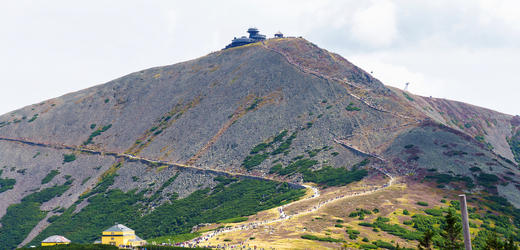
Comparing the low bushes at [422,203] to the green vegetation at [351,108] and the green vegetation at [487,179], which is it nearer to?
the green vegetation at [487,179]

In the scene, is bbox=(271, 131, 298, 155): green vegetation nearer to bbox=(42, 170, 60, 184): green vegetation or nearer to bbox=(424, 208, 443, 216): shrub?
bbox=(424, 208, 443, 216): shrub

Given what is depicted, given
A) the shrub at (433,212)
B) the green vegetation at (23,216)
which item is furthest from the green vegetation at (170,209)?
the shrub at (433,212)

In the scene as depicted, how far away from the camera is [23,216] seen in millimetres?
128750

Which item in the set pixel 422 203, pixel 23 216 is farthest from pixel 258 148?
pixel 23 216

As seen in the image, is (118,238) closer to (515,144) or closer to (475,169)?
(475,169)

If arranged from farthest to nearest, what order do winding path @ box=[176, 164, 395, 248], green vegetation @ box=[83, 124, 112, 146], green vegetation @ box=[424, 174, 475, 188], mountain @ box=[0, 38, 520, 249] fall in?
1. green vegetation @ box=[83, 124, 112, 146]
2. mountain @ box=[0, 38, 520, 249]
3. green vegetation @ box=[424, 174, 475, 188]
4. winding path @ box=[176, 164, 395, 248]

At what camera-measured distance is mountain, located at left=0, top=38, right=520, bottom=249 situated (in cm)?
10438

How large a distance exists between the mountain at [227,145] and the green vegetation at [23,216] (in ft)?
1.57

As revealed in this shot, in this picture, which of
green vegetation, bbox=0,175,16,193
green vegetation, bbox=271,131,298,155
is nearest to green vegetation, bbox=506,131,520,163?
green vegetation, bbox=271,131,298,155

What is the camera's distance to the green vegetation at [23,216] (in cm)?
11906

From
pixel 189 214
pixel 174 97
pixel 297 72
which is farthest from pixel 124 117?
pixel 189 214

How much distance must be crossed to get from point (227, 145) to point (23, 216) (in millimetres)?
63360

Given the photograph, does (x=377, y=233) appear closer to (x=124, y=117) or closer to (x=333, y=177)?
(x=333, y=177)

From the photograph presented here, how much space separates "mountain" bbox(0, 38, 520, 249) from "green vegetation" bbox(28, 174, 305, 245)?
483mm
